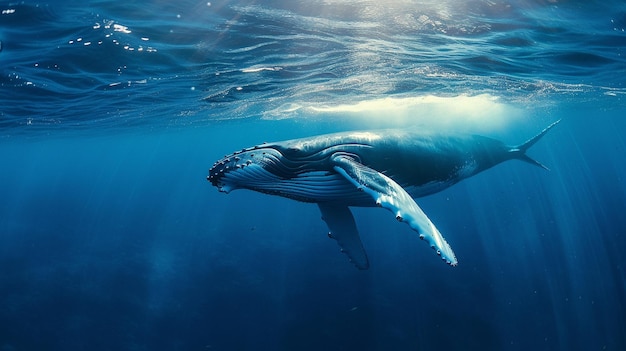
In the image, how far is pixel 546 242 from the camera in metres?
25.1

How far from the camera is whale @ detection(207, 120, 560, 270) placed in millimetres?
4555

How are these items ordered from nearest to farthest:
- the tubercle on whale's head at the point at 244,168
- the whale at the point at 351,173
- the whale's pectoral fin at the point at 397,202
Result: 1. the whale's pectoral fin at the point at 397,202
2. the whale at the point at 351,173
3. the tubercle on whale's head at the point at 244,168

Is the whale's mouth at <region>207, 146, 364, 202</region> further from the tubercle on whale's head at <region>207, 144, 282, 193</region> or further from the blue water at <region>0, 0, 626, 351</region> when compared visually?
the blue water at <region>0, 0, 626, 351</region>

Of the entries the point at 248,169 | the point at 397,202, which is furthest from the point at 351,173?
the point at 248,169

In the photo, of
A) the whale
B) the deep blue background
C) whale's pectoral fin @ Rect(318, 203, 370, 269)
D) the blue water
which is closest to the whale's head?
the whale

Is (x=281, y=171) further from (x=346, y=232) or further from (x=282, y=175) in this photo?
(x=346, y=232)

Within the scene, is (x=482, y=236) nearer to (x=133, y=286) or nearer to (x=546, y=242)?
(x=546, y=242)

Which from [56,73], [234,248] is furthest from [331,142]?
[234,248]

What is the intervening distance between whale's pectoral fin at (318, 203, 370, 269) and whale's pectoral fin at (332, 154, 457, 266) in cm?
147

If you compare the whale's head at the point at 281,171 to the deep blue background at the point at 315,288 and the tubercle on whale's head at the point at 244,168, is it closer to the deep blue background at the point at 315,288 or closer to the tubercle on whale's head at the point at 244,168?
the tubercle on whale's head at the point at 244,168

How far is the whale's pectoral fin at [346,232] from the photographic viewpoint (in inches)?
259

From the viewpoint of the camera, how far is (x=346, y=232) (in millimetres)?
6637

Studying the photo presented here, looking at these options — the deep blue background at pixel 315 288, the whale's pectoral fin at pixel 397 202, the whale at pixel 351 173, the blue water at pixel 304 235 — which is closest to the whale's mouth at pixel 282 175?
the whale at pixel 351 173

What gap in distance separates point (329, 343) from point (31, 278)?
55.6 feet
